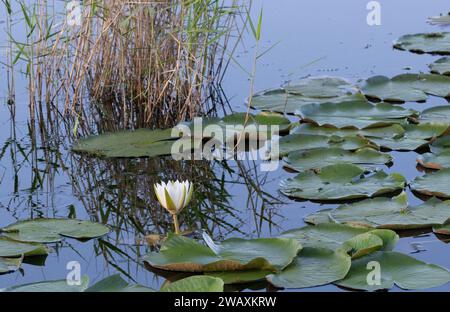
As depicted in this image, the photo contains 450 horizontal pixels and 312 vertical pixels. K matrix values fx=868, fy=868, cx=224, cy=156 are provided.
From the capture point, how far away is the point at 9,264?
287 centimetres

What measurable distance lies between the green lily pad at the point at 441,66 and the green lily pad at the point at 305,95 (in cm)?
62

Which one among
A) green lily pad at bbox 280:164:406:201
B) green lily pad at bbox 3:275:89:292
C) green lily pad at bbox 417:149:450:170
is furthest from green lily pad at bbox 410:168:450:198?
green lily pad at bbox 3:275:89:292

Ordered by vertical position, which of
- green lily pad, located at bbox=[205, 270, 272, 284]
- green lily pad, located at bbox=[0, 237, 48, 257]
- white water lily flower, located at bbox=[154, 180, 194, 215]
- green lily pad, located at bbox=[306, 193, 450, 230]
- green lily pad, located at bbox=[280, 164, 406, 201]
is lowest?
green lily pad, located at bbox=[205, 270, 272, 284]

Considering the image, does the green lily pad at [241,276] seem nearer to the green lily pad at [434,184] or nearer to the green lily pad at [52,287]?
the green lily pad at [52,287]

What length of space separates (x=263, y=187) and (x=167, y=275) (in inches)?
37.7

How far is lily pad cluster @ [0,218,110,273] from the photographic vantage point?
2.93 meters

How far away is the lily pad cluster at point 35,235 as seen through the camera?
9.61 feet

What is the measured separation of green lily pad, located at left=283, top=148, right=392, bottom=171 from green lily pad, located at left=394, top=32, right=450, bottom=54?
2151 millimetres

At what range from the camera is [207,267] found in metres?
2.75

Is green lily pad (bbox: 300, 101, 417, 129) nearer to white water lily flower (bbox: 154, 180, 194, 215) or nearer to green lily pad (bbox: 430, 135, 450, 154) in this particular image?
green lily pad (bbox: 430, 135, 450, 154)

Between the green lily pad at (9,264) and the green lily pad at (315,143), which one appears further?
the green lily pad at (315,143)

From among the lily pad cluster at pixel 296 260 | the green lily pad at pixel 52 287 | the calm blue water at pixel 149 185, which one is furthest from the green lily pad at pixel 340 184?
the green lily pad at pixel 52 287
